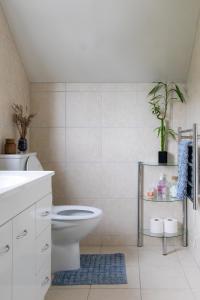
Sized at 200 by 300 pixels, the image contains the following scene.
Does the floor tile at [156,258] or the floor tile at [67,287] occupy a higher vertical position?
the floor tile at [156,258]

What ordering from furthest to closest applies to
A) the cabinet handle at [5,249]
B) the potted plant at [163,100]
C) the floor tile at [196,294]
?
the potted plant at [163,100] → the floor tile at [196,294] → the cabinet handle at [5,249]

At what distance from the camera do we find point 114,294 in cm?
207

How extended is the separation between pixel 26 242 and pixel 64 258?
1120 mm

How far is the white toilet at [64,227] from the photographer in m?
2.25

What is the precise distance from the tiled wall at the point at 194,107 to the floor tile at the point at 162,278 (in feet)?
0.85

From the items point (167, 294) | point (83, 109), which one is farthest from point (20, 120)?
point (167, 294)

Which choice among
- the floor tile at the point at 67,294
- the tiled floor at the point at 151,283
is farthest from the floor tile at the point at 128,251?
the floor tile at the point at 67,294

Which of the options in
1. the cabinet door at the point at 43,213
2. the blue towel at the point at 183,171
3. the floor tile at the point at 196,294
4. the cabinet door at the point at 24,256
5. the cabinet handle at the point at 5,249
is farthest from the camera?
the blue towel at the point at 183,171

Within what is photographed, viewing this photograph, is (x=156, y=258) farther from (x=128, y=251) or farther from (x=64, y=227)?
(x=64, y=227)

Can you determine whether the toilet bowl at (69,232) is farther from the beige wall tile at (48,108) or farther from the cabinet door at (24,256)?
the beige wall tile at (48,108)

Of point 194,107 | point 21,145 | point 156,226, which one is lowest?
point 156,226

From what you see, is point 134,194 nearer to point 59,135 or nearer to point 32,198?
point 59,135

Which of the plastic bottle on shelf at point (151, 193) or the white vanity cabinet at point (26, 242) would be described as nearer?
the white vanity cabinet at point (26, 242)

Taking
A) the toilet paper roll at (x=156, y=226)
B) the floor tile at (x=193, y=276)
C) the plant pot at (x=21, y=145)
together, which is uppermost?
the plant pot at (x=21, y=145)
